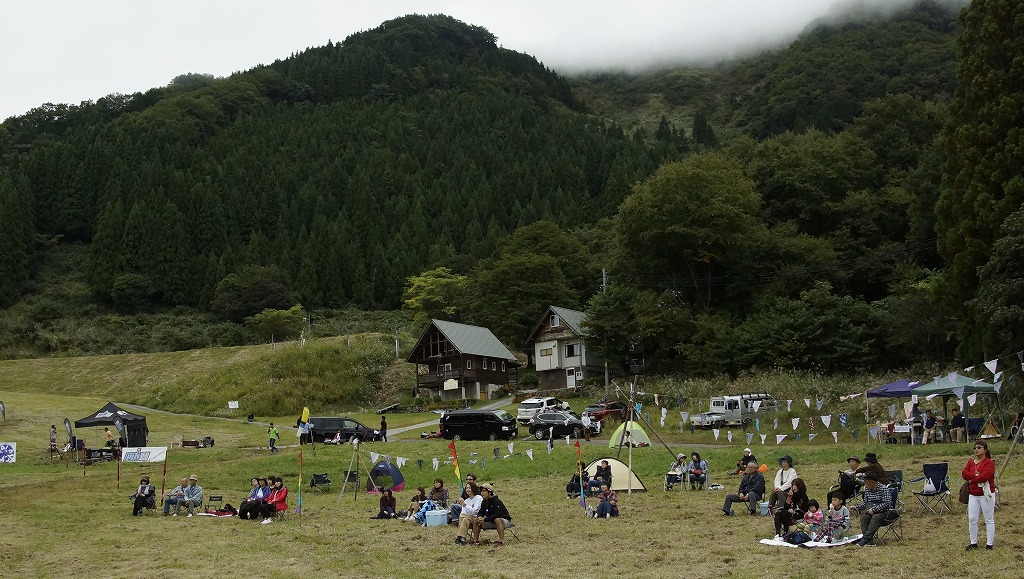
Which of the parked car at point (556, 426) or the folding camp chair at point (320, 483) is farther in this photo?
the parked car at point (556, 426)

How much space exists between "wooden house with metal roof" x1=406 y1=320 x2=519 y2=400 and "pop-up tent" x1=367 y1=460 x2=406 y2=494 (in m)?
36.1

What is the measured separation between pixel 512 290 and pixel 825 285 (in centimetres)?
2640

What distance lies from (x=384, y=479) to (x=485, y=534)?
9225 millimetres

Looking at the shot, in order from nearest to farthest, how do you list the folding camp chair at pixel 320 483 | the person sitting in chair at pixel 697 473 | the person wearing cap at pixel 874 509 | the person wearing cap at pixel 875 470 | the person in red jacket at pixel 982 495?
the person in red jacket at pixel 982 495 → the person wearing cap at pixel 874 509 → the person wearing cap at pixel 875 470 → the person sitting in chair at pixel 697 473 → the folding camp chair at pixel 320 483

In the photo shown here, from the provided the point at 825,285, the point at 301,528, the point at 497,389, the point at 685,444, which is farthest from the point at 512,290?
the point at 301,528

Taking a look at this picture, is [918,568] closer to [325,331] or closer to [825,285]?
[825,285]

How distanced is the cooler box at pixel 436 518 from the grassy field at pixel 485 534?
1.84 ft

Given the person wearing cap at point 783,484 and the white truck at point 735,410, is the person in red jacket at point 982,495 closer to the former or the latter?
the person wearing cap at point 783,484

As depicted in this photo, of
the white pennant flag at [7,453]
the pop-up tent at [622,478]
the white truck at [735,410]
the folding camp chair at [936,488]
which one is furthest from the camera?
the white truck at [735,410]

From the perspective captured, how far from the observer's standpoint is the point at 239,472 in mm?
30109

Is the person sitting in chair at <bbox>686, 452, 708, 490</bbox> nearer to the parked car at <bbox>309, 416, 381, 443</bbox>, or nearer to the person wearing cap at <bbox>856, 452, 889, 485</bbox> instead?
the person wearing cap at <bbox>856, 452, 889, 485</bbox>

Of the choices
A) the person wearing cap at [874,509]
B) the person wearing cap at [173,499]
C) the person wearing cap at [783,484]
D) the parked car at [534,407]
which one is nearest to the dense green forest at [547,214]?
the parked car at [534,407]

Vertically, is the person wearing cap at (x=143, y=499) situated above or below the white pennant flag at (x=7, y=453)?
below

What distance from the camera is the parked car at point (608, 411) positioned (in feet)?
144
